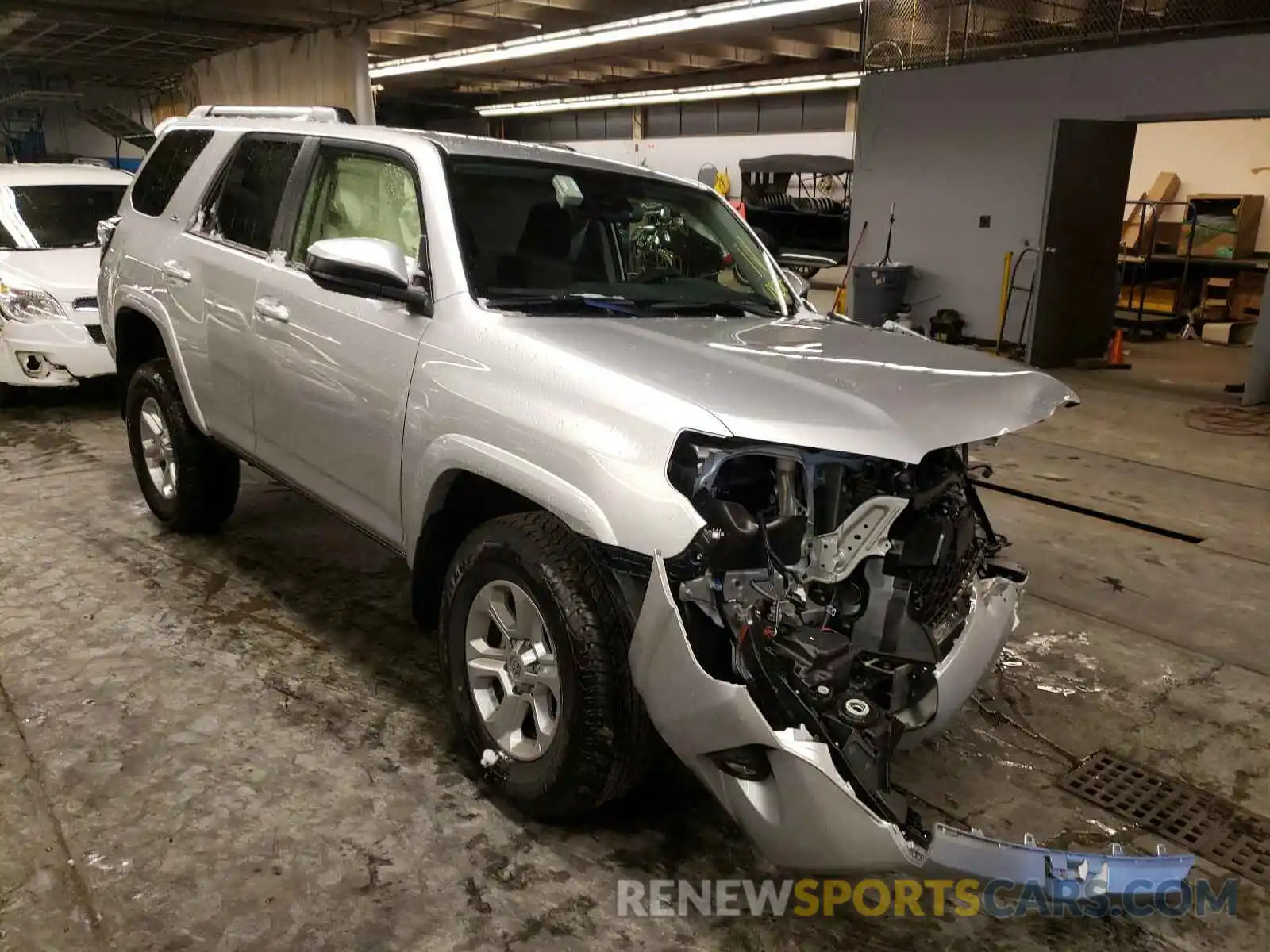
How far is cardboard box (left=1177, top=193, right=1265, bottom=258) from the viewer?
12.8 meters

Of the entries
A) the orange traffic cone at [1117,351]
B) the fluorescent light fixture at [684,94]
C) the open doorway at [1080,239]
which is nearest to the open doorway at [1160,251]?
the open doorway at [1080,239]

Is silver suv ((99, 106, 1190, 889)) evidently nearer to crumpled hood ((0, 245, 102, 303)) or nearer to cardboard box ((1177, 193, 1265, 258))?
crumpled hood ((0, 245, 102, 303))

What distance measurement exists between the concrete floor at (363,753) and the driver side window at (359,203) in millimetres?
1484

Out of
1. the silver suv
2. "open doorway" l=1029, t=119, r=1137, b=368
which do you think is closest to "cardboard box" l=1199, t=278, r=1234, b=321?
"open doorway" l=1029, t=119, r=1137, b=368

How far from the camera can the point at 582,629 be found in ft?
7.36

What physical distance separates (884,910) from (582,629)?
103 cm

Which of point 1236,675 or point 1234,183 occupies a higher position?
point 1234,183

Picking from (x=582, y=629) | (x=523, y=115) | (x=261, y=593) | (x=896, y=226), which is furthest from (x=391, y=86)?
(x=582, y=629)

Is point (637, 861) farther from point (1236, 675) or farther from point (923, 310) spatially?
point (923, 310)

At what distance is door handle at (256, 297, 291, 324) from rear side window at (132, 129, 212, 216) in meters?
1.17

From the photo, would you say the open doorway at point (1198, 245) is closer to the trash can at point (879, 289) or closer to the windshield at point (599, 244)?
the trash can at point (879, 289)

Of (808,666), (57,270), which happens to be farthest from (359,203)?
(57,270)

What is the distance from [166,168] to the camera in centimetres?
431

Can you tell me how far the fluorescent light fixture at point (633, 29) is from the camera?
37.2ft
